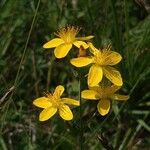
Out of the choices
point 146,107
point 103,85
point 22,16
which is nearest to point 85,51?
point 103,85

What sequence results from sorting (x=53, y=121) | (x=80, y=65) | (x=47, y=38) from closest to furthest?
(x=80, y=65) → (x=53, y=121) → (x=47, y=38)

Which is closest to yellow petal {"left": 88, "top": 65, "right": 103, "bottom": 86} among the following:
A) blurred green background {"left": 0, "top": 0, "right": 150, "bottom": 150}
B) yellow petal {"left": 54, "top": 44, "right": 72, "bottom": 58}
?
yellow petal {"left": 54, "top": 44, "right": 72, "bottom": 58}

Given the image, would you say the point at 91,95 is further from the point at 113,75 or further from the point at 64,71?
the point at 64,71

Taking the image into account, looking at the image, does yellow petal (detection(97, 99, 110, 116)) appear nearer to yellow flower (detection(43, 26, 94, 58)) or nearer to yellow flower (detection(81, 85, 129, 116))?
yellow flower (detection(81, 85, 129, 116))

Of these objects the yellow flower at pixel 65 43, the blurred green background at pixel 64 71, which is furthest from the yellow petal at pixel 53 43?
the blurred green background at pixel 64 71

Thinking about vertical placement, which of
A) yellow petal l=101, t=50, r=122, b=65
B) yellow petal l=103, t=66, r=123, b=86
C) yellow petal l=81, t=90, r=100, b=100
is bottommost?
yellow petal l=81, t=90, r=100, b=100

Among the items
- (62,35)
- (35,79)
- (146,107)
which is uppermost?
(62,35)

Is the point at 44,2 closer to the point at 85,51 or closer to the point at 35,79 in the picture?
the point at 35,79
